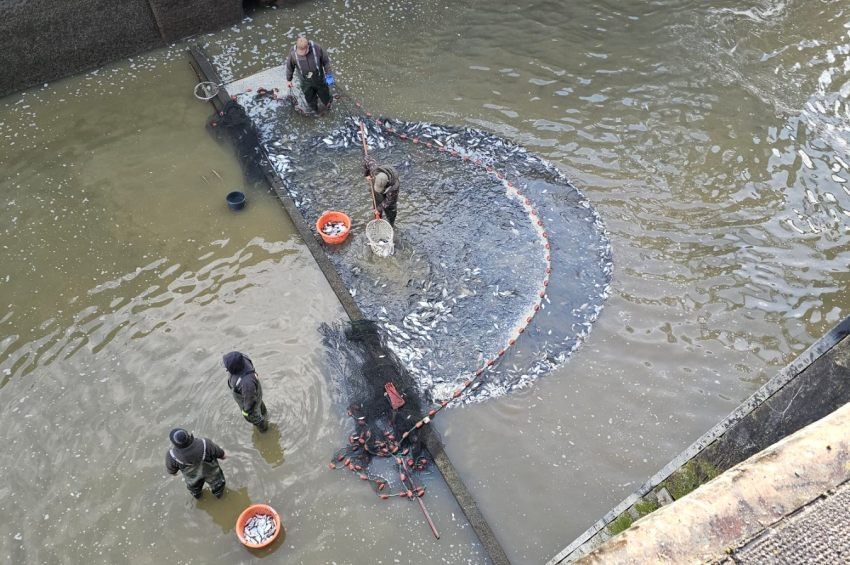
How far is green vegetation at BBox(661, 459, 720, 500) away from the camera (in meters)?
3.76

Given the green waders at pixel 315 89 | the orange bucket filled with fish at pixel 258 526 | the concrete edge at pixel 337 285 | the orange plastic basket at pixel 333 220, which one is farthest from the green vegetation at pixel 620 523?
the green waders at pixel 315 89

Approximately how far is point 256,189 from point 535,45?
5.54 meters

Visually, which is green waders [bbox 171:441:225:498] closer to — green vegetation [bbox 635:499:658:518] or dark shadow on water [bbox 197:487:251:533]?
dark shadow on water [bbox 197:487:251:533]

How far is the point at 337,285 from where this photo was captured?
23.4 ft

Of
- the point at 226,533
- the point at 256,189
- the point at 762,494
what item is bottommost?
the point at 226,533

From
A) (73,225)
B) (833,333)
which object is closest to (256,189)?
(73,225)

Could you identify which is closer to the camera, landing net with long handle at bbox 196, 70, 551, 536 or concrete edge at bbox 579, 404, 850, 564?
concrete edge at bbox 579, 404, 850, 564

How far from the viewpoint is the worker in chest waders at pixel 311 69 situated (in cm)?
846

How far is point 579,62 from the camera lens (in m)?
10.1

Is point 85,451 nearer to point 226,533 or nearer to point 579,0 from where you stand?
point 226,533

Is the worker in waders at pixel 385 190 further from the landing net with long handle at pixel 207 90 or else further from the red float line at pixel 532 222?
the landing net with long handle at pixel 207 90

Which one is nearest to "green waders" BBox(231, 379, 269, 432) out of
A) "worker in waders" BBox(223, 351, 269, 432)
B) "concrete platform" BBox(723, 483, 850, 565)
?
"worker in waders" BBox(223, 351, 269, 432)

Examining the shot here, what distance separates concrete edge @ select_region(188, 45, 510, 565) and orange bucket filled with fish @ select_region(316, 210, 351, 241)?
0.55 feet

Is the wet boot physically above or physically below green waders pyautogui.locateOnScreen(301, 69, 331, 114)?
below
